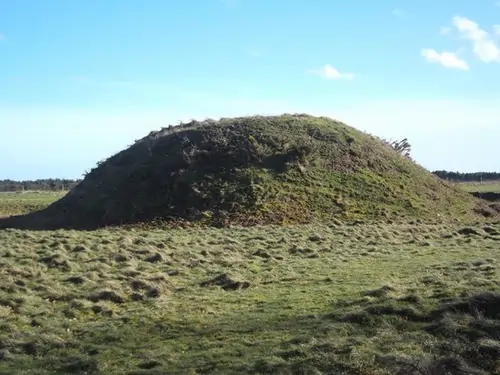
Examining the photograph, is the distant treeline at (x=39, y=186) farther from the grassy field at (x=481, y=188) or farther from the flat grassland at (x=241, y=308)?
the flat grassland at (x=241, y=308)

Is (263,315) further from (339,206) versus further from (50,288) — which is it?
(339,206)

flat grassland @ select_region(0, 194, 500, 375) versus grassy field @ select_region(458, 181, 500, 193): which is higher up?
grassy field @ select_region(458, 181, 500, 193)

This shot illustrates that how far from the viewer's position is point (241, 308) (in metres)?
13.0

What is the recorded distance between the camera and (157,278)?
16.3 metres

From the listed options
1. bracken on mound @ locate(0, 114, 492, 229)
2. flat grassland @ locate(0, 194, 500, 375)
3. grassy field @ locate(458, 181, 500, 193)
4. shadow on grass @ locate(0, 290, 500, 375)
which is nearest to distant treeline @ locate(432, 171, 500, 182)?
grassy field @ locate(458, 181, 500, 193)

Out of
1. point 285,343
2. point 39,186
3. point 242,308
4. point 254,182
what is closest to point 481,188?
point 254,182

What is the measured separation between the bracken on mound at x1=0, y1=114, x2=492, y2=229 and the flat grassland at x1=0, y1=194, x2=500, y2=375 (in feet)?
40.8

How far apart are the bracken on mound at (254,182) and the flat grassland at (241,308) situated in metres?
12.4

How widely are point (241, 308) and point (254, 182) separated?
24610 mm

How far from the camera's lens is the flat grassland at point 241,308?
358 inches

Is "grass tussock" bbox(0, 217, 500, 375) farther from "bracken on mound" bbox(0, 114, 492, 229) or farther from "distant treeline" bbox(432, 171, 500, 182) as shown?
"distant treeline" bbox(432, 171, 500, 182)

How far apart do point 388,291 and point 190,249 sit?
1115 cm

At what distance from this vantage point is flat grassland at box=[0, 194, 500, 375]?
909 centimetres

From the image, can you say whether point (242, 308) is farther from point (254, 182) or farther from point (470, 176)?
point (470, 176)
